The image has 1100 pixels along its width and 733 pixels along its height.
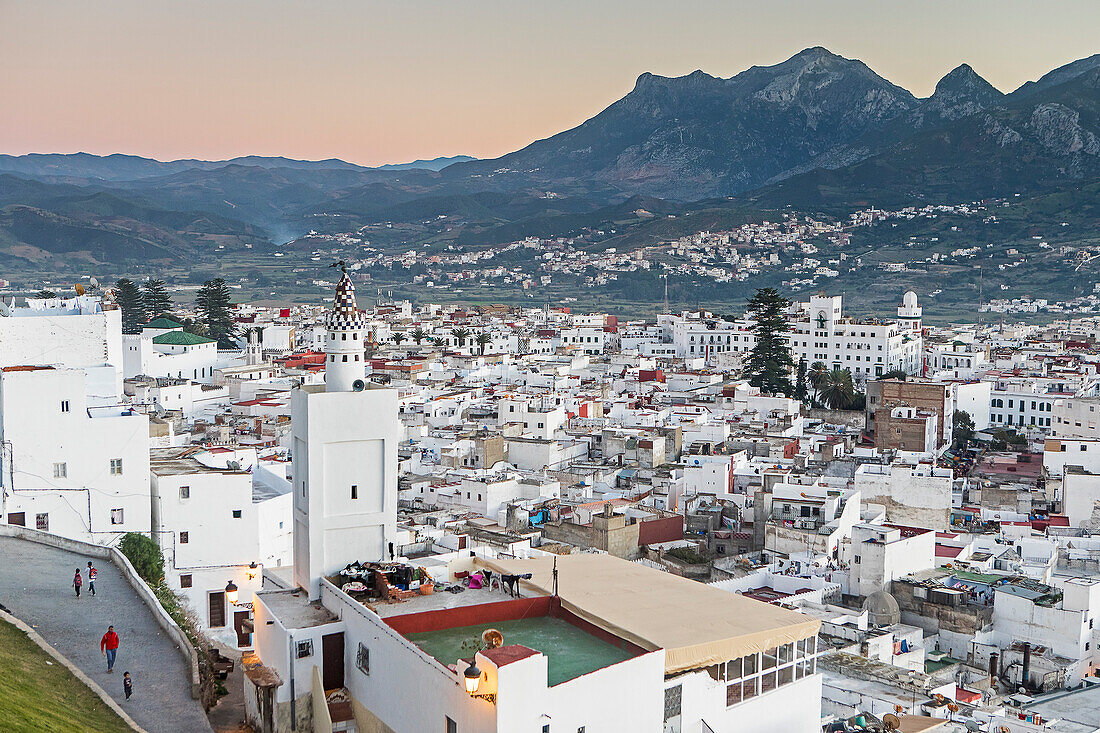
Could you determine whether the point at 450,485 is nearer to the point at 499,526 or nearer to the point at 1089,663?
the point at 499,526

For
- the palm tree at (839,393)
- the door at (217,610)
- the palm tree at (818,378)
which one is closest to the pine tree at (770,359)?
the palm tree at (818,378)

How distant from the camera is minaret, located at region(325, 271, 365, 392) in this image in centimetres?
1316

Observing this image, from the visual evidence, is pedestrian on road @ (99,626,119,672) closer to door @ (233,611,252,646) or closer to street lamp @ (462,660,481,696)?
A: door @ (233,611,252,646)

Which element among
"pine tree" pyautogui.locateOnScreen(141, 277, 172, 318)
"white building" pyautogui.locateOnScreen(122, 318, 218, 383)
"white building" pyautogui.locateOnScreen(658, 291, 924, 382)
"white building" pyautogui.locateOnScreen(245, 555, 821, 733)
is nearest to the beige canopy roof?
"white building" pyautogui.locateOnScreen(245, 555, 821, 733)

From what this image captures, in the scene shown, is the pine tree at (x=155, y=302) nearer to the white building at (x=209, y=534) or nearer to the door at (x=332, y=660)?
the white building at (x=209, y=534)

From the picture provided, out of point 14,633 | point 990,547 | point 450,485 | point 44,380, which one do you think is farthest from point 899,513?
point 14,633

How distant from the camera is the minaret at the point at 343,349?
13164 mm

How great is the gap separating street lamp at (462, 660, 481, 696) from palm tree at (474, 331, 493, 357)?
2051 inches

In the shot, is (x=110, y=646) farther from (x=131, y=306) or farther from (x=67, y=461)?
(x=131, y=306)

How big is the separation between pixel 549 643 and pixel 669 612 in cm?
147

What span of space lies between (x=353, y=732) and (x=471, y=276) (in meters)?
126

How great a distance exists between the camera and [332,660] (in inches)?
453

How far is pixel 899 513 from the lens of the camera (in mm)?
26703

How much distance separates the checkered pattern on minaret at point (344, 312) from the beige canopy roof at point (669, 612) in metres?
3.22
